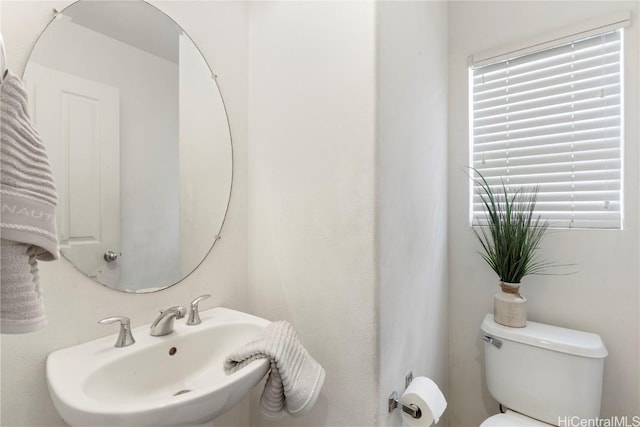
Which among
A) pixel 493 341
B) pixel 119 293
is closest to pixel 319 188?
pixel 119 293

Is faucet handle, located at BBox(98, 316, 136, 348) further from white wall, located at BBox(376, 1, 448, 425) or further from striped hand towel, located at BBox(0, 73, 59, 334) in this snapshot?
white wall, located at BBox(376, 1, 448, 425)

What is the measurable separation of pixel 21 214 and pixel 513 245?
1449 millimetres

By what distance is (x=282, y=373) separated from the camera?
0.76 meters

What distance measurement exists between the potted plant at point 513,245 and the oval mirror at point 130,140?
114 cm

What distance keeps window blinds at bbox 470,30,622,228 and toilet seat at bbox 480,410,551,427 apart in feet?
2.54

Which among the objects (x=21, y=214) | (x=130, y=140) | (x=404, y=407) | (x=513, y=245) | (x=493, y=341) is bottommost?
(x=404, y=407)

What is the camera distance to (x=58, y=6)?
2.59 feet

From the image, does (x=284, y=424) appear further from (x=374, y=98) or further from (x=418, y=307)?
(x=374, y=98)

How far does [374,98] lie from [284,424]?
3.84 feet

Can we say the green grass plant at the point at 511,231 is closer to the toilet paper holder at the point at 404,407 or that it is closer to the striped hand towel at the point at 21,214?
the toilet paper holder at the point at 404,407

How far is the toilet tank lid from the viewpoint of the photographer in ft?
3.50

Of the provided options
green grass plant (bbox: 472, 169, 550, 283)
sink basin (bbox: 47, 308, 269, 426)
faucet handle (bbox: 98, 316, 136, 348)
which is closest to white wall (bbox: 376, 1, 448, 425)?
green grass plant (bbox: 472, 169, 550, 283)

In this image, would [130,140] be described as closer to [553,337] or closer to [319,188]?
[319,188]

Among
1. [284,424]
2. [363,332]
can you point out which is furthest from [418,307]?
[284,424]
